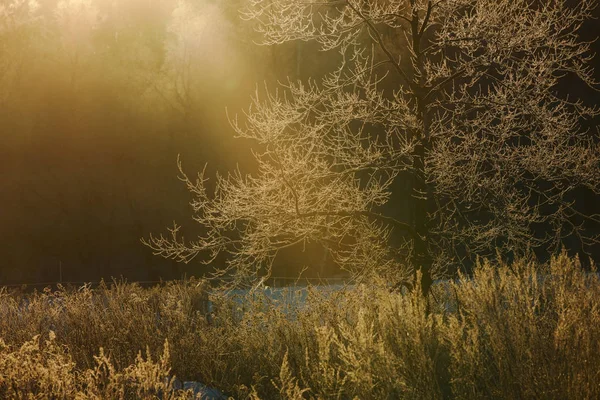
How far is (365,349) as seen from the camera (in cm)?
427

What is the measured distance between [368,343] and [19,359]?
2370 mm

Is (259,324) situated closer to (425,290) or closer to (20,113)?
(425,290)

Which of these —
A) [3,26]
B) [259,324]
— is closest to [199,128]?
[3,26]

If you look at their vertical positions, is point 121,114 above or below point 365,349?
above

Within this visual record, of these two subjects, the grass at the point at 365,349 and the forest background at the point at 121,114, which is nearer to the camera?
the grass at the point at 365,349

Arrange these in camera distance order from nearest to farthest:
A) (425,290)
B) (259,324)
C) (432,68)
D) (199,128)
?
1. (259,324)
2. (425,290)
3. (432,68)
4. (199,128)

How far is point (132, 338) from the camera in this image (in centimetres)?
702

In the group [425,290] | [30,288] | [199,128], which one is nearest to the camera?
[425,290]

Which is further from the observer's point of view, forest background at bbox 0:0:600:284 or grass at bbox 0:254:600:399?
forest background at bbox 0:0:600:284

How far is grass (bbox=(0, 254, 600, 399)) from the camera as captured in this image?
4.05m

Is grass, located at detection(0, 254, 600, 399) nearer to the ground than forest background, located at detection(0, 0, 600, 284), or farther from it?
nearer to the ground

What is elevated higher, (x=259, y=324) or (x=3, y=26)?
(x=3, y=26)

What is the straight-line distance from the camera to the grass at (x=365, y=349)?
405cm

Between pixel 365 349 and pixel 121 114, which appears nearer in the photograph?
pixel 365 349
